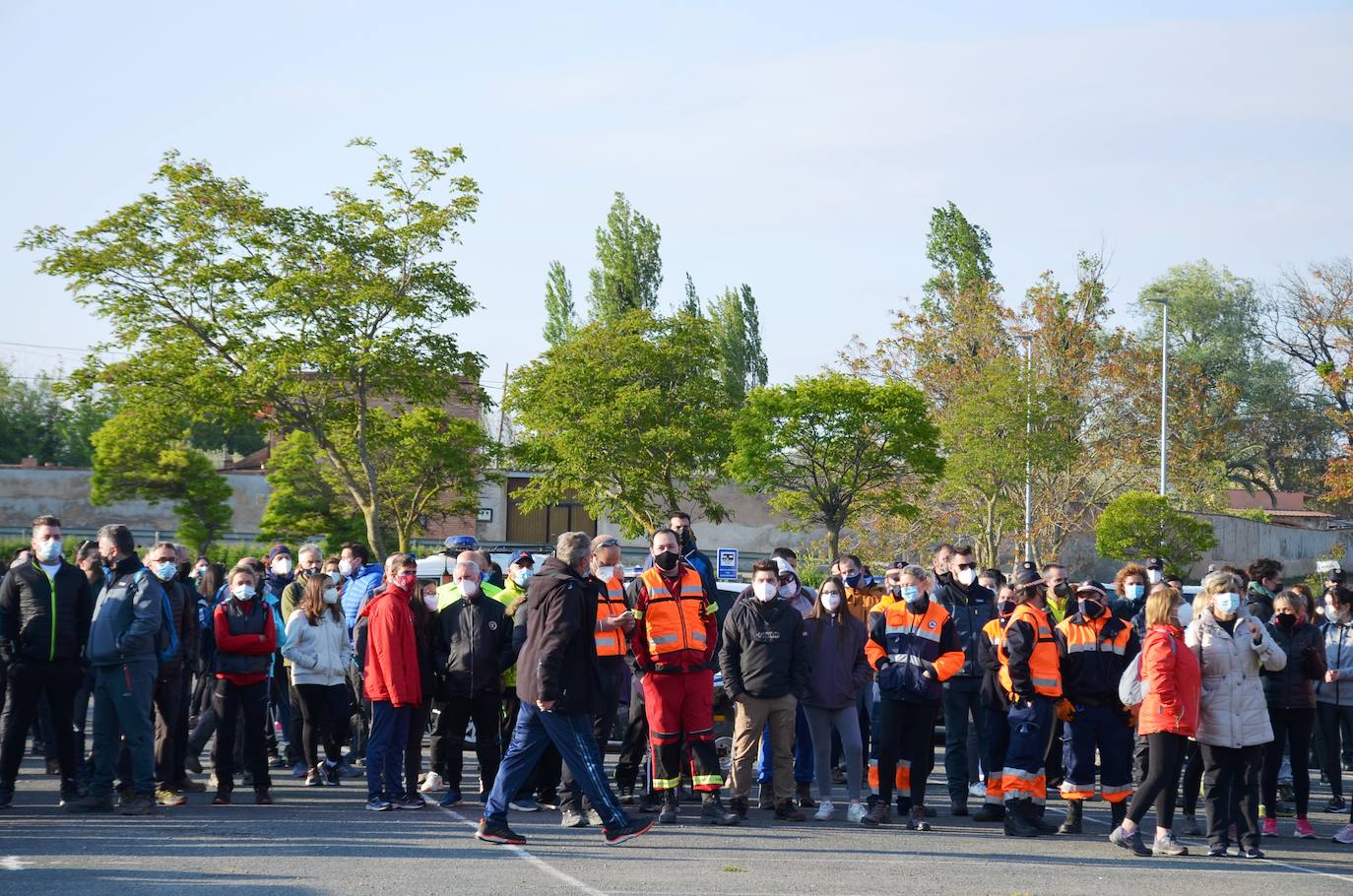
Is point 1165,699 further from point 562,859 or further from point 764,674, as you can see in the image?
point 562,859

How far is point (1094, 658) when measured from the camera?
34.8 ft

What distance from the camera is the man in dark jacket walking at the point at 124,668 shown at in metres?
10.4

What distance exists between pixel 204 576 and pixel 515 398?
102ft

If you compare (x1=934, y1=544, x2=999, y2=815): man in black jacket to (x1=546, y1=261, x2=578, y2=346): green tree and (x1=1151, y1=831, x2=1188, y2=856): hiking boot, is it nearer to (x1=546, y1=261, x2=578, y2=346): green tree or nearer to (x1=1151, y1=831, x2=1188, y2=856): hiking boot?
(x1=1151, y1=831, x2=1188, y2=856): hiking boot

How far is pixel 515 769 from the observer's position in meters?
9.52

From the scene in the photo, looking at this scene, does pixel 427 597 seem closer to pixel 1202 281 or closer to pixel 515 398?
pixel 515 398

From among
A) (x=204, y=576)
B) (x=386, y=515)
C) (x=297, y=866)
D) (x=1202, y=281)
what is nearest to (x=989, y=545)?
(x=386, y=515)

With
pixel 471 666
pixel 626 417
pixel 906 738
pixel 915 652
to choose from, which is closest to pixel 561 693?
pixel 471 666

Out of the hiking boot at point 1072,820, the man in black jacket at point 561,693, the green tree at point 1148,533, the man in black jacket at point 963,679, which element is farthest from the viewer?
the green tree at point 1148,533

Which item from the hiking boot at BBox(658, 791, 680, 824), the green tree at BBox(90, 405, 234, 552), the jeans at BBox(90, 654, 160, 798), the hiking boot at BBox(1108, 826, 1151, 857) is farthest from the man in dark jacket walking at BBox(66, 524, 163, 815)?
the green tree at BBox(90, 405, 234, 552)

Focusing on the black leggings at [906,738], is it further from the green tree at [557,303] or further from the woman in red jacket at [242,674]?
the green tree at [557,303]

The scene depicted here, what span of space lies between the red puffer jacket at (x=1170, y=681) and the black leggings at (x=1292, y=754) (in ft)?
6.16

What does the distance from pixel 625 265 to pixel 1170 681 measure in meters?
51.3

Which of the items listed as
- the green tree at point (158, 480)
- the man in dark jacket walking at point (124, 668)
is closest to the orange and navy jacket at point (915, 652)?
the man in dark jacket walking at point (124, 668)
